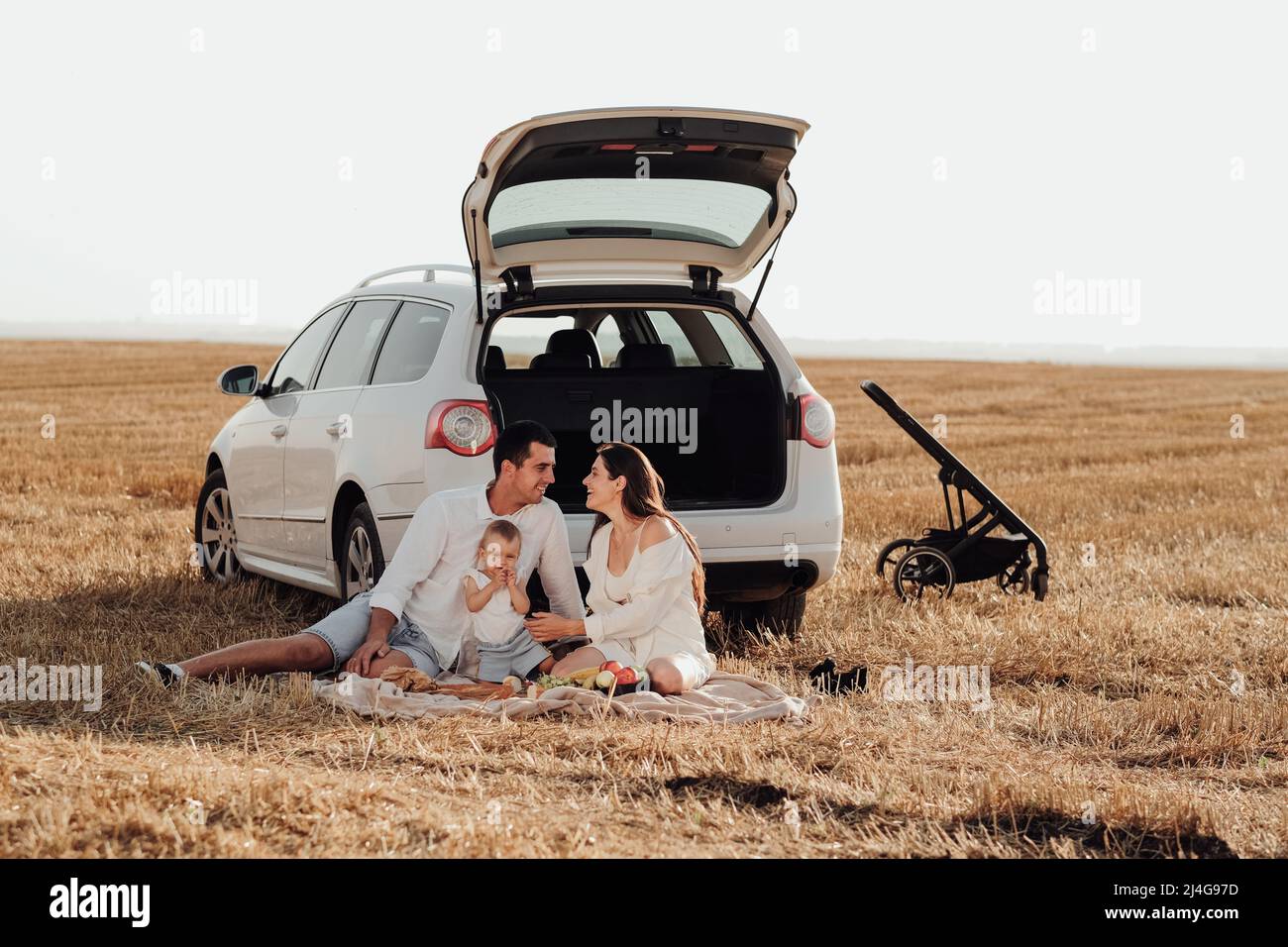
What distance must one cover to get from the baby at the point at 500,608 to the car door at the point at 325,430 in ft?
3.22

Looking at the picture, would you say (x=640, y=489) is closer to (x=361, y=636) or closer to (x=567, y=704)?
(x=567, y=704)

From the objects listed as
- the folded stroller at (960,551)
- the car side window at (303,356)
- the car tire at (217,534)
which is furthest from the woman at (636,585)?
the car tire at (217,534)

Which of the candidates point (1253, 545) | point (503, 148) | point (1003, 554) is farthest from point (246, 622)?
point (1253, 545)

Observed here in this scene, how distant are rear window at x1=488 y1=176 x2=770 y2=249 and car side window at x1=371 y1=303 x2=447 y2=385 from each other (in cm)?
50

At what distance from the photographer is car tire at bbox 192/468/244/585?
9039mm

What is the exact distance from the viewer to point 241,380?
830 centimetres

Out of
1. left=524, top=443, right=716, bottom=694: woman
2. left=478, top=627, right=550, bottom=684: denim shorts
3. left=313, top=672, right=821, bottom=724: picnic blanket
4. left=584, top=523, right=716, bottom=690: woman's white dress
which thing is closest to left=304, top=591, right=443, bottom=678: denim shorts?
left=478, top=627, right=550, bottom=684: denim shorts

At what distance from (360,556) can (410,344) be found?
100cm

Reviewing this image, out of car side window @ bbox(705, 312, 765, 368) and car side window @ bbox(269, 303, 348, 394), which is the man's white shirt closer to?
car side window @ bbox(705, 312, 765, 368)

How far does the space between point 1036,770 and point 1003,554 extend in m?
3.61
